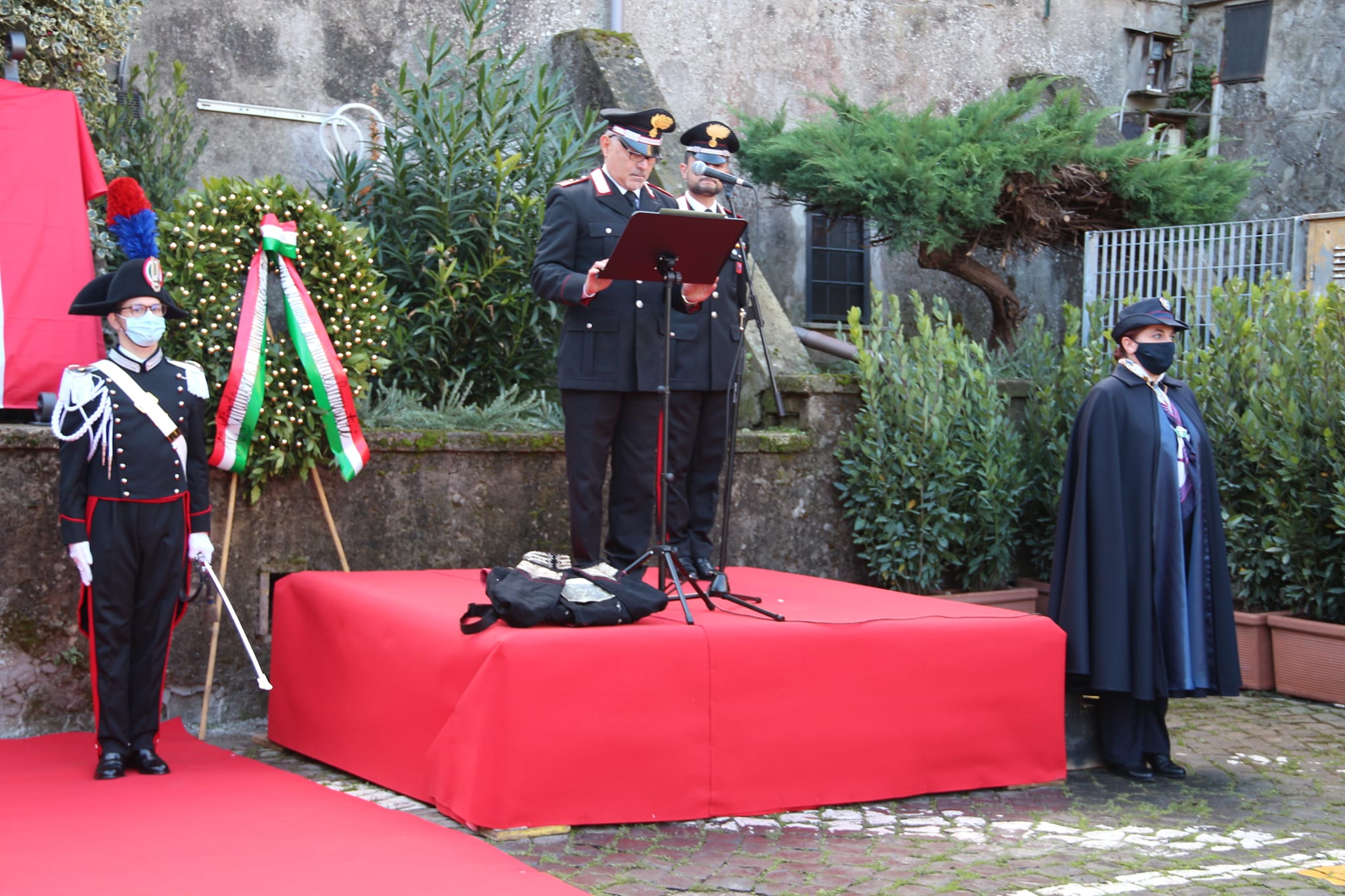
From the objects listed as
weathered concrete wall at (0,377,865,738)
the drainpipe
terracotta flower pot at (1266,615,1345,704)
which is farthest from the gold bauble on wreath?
the drainpipe

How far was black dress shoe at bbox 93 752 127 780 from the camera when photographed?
5.11 m

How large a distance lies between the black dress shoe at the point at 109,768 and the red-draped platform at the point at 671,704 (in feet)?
2.35

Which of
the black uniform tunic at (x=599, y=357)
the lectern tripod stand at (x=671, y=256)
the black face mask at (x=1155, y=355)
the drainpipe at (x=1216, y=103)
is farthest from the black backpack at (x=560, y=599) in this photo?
the drainpipe at (x=1216, y=103)

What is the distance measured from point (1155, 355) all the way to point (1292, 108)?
8.01 m

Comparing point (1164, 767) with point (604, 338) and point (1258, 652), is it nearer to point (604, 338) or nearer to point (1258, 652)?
point (1258, 652)

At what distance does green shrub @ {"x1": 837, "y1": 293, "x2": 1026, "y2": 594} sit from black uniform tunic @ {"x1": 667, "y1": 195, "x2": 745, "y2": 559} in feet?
4.88

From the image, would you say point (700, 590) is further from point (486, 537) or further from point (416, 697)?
point (486, 537)

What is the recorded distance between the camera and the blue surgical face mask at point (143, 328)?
5258 millimetres

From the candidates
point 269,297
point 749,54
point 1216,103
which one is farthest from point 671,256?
point 1216,103

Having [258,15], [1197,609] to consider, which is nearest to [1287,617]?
[1197,609]

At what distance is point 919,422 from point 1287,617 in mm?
2047

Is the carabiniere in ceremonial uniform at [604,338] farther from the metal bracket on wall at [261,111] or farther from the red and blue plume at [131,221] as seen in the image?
the metal bracket on wall at [261,111]

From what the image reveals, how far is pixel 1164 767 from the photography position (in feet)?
18.5

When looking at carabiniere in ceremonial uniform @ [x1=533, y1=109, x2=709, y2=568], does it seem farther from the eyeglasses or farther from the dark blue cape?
the dark blue cape
